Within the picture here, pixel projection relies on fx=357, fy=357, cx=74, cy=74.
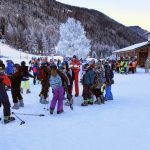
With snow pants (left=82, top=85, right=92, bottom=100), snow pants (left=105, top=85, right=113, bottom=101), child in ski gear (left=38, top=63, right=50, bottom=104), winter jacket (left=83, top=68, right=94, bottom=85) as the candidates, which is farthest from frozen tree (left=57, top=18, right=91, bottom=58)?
winter jacket (left=83, top=68, right=94, bottom=85)

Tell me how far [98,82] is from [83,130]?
408cm

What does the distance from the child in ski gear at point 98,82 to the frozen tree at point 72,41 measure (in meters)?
68.7

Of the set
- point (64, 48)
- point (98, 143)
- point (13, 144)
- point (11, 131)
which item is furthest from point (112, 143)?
point (64, 48)

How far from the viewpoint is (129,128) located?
8.23 metres

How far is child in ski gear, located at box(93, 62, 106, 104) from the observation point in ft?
39.1

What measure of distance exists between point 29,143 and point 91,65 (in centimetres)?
529

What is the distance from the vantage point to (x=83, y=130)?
8047 millimetres

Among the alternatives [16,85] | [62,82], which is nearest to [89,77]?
[62,82]

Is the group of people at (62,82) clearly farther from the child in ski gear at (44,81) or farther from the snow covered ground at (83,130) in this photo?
the snow covered ground at (83,130)

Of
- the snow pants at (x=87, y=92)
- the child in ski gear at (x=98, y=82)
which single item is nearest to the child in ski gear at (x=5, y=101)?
the snow pants at (x=87, y=92)

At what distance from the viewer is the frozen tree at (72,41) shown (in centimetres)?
8250

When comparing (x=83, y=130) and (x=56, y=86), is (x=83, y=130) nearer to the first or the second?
(x=83, y=130)

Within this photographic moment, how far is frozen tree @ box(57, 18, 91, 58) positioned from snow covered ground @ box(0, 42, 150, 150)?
70.8 m

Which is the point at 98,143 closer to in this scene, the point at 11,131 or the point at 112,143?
the point at 112,143
